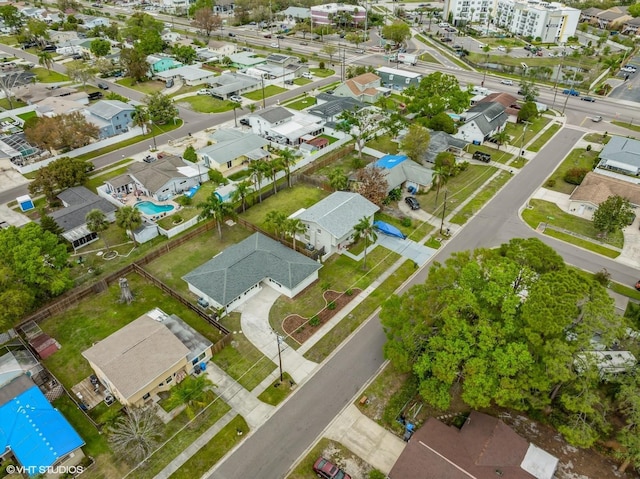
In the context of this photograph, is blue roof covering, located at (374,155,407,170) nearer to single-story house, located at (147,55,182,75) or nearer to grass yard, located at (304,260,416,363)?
grass yard, located at (304,260,416,363)

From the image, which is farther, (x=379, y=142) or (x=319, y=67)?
(x=319, y=67)

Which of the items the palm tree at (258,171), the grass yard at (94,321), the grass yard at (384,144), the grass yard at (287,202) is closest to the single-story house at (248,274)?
the grass yard at (94,321)

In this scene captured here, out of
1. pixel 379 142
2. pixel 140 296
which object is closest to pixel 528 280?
pixel 140 296

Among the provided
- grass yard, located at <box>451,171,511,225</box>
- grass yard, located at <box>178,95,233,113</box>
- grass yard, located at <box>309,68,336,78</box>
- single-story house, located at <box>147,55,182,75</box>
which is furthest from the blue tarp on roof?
single-story house, located at <box>147,55,182,75</box>

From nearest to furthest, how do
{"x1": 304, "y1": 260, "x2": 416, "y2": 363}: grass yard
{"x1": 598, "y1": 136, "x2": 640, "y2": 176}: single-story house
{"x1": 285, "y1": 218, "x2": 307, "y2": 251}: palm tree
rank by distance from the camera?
1. {"x1": 304, "y1": 260, "x2": 416, "y2": 363}: grass yard
2. {"x1": 285, "y1": 218, "x2": 307, "y2": 251}: palm tree
3. {"x1": 598, "y1": 136, "x2": 640, "y2": 176}: single-story house

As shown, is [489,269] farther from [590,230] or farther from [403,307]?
[590,230]

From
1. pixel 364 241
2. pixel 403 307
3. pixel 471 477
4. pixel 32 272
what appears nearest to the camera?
pixel 471 477

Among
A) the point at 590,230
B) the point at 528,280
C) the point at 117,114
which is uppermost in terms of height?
the point at 528,280
